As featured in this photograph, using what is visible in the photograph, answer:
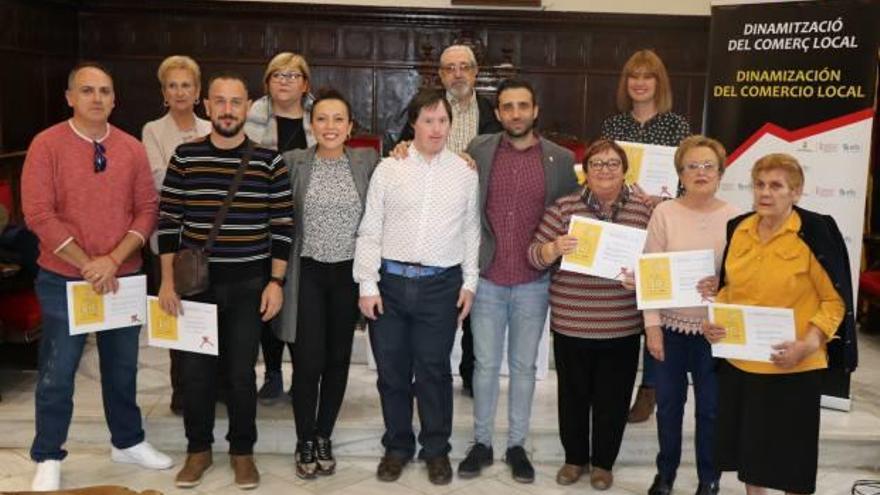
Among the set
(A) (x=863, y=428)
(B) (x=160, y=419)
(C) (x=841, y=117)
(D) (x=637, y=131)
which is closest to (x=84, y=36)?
(B) (x=160, y=419)

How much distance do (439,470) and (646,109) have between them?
1758mm

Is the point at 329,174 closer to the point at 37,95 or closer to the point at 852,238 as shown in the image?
the point at 852,238

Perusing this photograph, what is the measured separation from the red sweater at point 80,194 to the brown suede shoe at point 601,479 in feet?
6.58

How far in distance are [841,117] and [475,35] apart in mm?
4529

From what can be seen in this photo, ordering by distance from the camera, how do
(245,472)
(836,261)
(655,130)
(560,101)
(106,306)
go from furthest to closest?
(560,101)
(655,130)
(245,472)
(106,306)
(836,261)

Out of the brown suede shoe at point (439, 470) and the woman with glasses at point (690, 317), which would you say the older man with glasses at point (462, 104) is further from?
the brown suede shoe at point (439, 470)

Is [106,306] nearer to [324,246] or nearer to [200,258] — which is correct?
[200,258]

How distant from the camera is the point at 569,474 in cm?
353

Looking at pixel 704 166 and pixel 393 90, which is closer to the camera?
pixel 704 166

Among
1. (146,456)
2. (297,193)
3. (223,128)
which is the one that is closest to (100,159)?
(223,128)

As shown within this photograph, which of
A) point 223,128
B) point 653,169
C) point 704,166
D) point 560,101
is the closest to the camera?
point 704,166

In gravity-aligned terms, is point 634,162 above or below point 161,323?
above

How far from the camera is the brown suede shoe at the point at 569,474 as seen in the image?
353 centimetres

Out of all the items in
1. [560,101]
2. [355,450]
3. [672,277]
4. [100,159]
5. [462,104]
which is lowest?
[355,450]
